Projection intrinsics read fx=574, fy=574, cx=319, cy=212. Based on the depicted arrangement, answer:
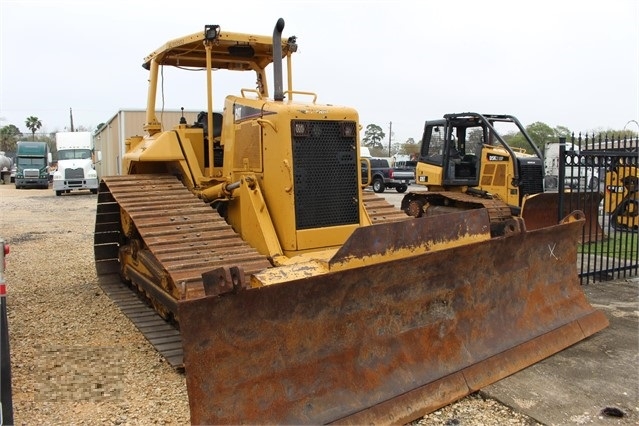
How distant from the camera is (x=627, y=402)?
4.00 m

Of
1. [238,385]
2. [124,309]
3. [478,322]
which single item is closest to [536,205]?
[478,322]

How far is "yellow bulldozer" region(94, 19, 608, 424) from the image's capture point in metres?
3.33

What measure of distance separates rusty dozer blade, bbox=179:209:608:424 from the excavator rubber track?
2.88ft

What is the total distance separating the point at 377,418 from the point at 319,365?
1.60 ft

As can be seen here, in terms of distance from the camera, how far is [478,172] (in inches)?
456

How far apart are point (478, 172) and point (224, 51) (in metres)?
7.00

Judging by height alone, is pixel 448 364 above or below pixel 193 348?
below

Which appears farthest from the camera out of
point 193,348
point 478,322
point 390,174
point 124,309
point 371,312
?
point 390,174

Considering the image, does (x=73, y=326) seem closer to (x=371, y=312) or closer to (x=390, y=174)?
(x=371, y=312)

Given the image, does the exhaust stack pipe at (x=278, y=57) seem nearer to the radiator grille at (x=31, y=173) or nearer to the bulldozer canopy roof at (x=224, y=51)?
the bulldozer canopy roof at (x=224, y=51)

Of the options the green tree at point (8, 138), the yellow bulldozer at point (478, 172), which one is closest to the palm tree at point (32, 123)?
the green tree at point (8, 138)

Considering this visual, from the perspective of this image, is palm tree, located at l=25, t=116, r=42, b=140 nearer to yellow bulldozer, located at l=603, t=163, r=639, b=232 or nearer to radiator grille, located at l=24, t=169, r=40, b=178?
radiator grille, located at l=24, t=169, r=40, b=178

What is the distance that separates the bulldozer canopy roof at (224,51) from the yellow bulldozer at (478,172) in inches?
224

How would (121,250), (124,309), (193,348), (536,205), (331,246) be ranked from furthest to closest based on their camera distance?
(536,205)
(121,250)
(124,309)
(331,246)
(193,348)
